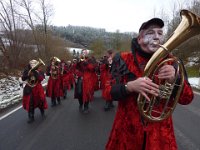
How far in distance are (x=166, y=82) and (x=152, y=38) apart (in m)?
0.46

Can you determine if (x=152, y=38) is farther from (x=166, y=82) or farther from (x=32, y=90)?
(x=32, y=90)

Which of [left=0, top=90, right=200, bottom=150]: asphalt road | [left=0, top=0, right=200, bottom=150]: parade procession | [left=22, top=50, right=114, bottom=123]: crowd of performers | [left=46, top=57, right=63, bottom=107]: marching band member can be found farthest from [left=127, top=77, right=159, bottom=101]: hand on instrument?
[left=46, top=57, right=63, bottom=107]: marching band member

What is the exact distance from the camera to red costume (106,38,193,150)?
8.48 ft

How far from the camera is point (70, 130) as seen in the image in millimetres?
6703

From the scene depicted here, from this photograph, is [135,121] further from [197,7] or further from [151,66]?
[197,7]

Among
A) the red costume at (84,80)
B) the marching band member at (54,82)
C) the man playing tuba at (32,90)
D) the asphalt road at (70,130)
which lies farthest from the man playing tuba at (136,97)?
the marching band member at (54,82)

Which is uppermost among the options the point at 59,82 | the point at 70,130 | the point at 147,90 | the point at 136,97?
the point at 147,90

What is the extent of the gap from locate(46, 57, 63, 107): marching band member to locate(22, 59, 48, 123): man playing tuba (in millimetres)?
2325

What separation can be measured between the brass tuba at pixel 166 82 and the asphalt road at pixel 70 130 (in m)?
3.01

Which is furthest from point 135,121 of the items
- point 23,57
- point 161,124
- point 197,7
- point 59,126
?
point 197,7

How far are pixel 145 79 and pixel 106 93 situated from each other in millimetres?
591

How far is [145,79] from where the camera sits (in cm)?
237

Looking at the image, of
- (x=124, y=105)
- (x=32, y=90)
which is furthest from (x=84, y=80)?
(x=124, y=105)

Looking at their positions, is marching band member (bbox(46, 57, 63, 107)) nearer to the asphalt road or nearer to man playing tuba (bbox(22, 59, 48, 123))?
the asphalt road
